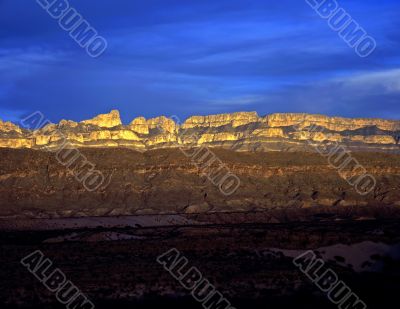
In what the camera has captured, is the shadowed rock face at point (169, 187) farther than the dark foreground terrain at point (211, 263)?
Yes

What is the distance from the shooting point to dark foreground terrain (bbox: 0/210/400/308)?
42.5 metres

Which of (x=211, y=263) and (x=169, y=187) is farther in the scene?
(x=169, y=187)

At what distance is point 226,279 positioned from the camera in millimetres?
47562

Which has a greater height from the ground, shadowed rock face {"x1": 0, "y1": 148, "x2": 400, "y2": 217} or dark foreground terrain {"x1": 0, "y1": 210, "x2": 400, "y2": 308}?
shadowed rock face {"x1": 0, "y1": 148, "x2": 400, "y2": 217}

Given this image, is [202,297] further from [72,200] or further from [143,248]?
[72,200]

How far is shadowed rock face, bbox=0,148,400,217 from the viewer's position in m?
111

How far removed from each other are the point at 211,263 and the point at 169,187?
62.4 meters

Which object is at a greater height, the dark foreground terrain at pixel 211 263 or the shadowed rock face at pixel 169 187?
the shadowed rock face at pixel 169 187

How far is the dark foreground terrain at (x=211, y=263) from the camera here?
42531 millimetres

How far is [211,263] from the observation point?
5366 centimetres

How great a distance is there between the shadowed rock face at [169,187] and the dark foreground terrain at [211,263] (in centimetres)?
3191

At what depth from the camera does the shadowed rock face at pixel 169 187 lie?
111m

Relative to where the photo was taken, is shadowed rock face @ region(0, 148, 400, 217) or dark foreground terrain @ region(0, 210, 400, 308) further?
shadowed rock face @ region(0, 148, 400, 217)

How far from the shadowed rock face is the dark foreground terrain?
31.9m
